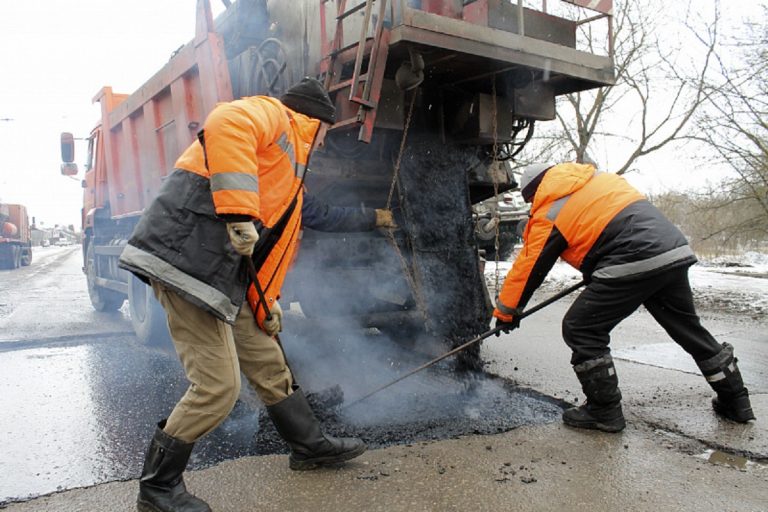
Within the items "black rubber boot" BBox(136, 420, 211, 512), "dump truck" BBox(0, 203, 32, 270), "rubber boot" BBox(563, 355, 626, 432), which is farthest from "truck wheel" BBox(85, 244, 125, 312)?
"dump truck" BBox(0, 203, 32, 270)

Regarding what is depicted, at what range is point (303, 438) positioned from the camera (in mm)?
2568

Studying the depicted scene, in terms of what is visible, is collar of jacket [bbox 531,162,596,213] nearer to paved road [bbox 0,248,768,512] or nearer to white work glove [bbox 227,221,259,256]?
paved road [bbox 0,248,768,512]

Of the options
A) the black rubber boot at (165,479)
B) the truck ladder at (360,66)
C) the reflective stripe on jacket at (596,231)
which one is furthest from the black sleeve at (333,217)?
the black rubber boot at (165,479)

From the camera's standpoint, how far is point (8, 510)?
2.31 meters

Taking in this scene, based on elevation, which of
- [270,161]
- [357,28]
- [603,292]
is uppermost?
[357,28]

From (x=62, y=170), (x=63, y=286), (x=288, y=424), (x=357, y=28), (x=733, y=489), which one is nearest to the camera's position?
(x=733, y=489)

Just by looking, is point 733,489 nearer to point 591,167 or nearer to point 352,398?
point 591,167

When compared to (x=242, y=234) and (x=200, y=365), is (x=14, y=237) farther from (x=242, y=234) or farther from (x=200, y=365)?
(x=242, y=234)

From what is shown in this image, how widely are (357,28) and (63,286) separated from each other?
35.5 feet

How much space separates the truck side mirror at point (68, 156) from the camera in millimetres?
8164

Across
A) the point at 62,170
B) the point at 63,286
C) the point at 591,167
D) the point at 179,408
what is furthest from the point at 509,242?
the point at 63,286

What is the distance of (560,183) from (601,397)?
1.16 m

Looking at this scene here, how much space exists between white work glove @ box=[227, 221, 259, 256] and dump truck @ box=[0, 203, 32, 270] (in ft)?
65.9

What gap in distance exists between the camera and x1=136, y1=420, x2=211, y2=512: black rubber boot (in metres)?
2.19
